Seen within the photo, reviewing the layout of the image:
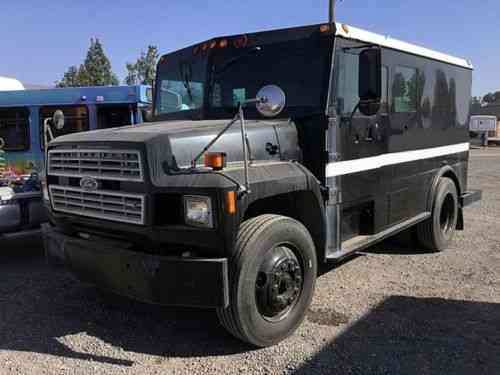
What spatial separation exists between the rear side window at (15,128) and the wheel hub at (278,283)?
9.37 meters

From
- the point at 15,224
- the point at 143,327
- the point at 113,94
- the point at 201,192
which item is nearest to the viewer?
the point at 201,192

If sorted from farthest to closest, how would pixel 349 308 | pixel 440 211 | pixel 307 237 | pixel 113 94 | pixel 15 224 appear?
1. pixel 113 94
2. pixel 440 211
3. pixel 15 224
4. pixel 349 308
5. pixel 307 237

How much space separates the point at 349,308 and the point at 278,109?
188 centimetres

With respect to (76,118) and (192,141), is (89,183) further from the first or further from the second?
(76,118)

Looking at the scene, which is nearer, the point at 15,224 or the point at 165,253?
the point at 165,253

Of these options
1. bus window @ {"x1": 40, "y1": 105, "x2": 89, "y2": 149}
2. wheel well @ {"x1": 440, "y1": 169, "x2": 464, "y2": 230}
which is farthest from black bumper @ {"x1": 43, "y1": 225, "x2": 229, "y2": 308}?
bus window @ {"x1": 40, "y1": 105, "x2": 89, "y2": 149}

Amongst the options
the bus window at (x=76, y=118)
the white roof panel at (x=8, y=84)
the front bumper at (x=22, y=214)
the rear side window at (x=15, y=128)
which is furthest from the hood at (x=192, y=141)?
the white roof panel at (x=8, y=84)

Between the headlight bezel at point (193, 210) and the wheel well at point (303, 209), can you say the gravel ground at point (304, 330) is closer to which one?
the wheel well at point (303, 209)

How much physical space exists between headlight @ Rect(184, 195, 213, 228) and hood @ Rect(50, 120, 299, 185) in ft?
0.84

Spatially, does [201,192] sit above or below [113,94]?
below

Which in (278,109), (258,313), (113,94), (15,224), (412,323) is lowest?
(412,323)

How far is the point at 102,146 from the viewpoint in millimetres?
3479

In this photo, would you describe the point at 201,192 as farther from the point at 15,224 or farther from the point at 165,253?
the point at 15,224

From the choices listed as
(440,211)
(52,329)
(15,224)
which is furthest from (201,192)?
(440,211)
